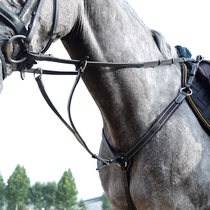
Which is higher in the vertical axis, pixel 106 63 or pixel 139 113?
pixel 106 63

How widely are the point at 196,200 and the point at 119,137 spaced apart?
107cm

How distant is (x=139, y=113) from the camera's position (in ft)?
12.5

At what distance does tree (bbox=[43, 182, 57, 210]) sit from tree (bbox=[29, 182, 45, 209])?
30.5 inches

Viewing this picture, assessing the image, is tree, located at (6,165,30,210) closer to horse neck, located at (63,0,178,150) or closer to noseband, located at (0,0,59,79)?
horse neck, located at (63,0,178,150)

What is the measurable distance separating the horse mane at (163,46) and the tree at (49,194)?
6602cm

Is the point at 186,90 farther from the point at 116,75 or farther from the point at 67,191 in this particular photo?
the point at 67,191

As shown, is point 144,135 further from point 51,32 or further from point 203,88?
point 51,32

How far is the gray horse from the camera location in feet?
11.9

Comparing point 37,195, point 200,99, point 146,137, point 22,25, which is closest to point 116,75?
point 146,137

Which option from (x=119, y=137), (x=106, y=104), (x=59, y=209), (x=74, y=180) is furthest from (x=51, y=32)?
(x=59, y=209)

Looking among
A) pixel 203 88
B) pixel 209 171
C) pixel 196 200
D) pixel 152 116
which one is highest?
pixel 203 88

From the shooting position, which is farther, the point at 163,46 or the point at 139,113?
the point at 163,46

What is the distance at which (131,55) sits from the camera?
388cm

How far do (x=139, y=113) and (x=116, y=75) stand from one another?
50 centimetres
